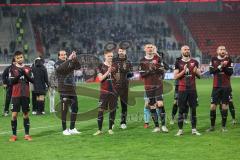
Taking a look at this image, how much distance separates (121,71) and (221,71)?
259 centimetres

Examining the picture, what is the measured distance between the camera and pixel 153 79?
14391 millimetres

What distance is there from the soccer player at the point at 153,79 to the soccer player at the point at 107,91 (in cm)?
81

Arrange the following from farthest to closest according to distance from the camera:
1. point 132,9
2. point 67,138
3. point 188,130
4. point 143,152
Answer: point 132,9
point 188,130
point 67,138
point 143,152

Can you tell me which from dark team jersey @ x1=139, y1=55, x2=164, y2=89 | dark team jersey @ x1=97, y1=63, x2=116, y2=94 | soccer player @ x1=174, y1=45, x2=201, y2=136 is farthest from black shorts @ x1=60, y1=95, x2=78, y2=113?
soccer player @ x1=174, y1=45, x2=201, y2=136

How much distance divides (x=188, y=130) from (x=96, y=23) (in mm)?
39210

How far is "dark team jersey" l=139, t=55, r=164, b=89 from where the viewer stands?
14266 mm

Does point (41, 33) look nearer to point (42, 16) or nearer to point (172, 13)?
point (42, 16)

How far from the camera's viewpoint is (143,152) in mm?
11414

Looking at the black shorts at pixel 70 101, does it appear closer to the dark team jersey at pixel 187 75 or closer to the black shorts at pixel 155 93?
the black shorts at pixel 155 93

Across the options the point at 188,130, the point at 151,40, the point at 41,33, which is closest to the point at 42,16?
the point at 41,33

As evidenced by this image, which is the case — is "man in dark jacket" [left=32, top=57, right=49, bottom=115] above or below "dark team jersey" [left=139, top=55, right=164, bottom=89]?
below

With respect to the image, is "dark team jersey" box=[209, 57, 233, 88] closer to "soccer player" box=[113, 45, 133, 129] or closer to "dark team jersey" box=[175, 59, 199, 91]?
"dark team jersey" box=[175, 59, 199, 91]

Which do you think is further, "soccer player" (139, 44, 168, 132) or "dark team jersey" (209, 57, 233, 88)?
"soccer player" (139, 44, 168, 132)

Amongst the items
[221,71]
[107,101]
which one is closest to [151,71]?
[107,101]
